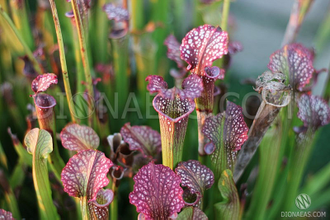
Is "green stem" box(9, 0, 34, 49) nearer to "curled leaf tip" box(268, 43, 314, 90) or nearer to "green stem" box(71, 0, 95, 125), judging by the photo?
"green stem" box(71, 0, 95, 125)

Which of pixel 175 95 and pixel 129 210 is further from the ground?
pixel 175 95

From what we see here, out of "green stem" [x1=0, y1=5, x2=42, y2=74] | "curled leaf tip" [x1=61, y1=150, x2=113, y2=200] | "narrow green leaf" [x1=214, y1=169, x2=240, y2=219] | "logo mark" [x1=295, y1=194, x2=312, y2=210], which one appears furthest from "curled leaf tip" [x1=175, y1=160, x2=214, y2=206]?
"green stem" [x1=0, y1=5, x2=42, y2=74]

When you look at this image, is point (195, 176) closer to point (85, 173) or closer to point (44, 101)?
point (85, 173)

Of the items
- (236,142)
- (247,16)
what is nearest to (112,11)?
(236,142)

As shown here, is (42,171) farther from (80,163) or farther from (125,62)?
(125,62)

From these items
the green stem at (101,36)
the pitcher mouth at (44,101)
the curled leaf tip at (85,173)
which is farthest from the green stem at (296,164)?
the green stem at (101,36)

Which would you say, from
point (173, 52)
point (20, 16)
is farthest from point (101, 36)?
point (173, 52)
